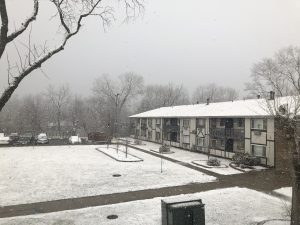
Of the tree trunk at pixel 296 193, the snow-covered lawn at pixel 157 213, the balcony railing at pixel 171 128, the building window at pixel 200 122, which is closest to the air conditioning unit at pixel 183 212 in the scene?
the snow-covered lawn at pixel 157 213

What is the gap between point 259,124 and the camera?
28.9 metres

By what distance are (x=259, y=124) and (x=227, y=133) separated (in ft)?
16.3

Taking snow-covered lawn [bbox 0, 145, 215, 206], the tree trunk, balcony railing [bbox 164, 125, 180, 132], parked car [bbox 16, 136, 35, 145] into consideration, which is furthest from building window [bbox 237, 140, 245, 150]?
parked car [bbox 16, 136, 35, 145]

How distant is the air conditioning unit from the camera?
1159 centimetres

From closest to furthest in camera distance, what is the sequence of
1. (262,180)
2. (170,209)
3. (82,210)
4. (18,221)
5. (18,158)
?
(170,209) < (18,221) < (82,210) < (262,180) < (18,158)

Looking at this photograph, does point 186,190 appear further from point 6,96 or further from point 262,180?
point 6,96

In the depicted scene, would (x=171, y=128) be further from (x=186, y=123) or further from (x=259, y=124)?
(x=259, y=124)

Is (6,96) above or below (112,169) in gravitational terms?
above

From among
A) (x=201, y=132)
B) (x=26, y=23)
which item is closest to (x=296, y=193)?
(x=26, y=23)

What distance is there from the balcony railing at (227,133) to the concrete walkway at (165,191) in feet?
19.8

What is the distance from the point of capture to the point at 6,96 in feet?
26.6

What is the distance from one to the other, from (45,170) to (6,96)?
19572 mm

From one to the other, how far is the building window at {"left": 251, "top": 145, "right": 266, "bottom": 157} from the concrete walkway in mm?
2359

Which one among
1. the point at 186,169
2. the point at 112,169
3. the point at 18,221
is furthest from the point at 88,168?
the point at 18,221
